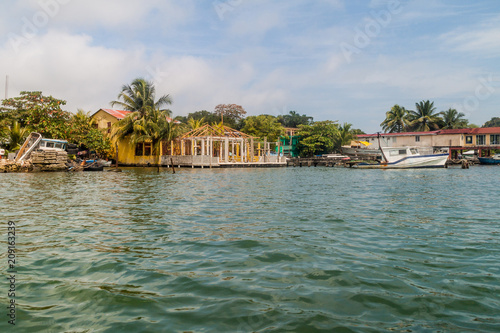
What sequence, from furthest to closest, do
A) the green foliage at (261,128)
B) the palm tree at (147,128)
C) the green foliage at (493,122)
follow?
the green foliage at (493,122) → the green foliage at (261,128) → the palm tree at (147,128)

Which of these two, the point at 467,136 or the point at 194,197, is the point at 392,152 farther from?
the point at 194,197

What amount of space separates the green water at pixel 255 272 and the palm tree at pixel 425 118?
66.3m

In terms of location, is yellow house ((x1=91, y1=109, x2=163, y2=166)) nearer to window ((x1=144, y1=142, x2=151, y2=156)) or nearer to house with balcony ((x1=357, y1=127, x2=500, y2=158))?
window ((x1=144, y1=142, x2=151, y2=156))

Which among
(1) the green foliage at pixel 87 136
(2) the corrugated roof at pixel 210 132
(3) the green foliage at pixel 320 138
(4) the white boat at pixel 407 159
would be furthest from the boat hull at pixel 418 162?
(1) the green foliage at pixel 87 136

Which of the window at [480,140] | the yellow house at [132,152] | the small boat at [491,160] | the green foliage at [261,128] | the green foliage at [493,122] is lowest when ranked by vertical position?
the small boat at [491,160]

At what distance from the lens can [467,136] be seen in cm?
6531

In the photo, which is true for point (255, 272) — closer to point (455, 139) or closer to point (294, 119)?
point (455, 139)

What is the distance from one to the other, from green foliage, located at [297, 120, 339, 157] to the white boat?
23.8 metres

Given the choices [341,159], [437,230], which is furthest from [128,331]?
[341,159]

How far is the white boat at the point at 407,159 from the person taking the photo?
4434 centimetres

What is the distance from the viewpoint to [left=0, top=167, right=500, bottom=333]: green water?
12.9ft

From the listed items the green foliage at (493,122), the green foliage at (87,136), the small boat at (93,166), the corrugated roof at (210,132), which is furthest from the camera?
the green foliage at (493,122)

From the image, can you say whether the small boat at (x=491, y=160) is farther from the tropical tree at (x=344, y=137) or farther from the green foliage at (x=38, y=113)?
the green foliage at (x=38, y=113)

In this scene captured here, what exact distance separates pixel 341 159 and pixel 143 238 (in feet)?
181
